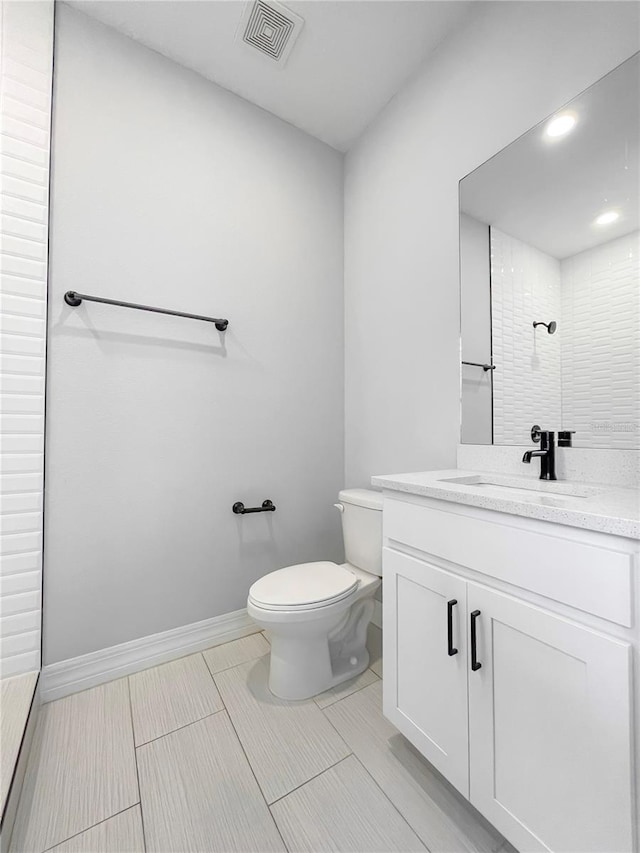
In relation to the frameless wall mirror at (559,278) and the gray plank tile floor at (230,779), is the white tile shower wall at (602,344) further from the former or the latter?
the gray plank tile floor at (230,779)

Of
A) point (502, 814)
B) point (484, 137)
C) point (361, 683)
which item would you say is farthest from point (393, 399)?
point (502, 814)

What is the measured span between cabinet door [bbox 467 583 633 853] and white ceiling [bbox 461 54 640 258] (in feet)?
3.65

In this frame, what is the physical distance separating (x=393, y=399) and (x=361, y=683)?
1223 millimetres

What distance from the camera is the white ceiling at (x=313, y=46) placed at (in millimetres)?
1471

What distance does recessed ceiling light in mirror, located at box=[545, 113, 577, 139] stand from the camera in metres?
1.17

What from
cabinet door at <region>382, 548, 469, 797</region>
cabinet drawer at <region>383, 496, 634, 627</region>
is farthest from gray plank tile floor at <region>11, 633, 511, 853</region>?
cabinet drawer at <region>383, 496, 634, 627</region>

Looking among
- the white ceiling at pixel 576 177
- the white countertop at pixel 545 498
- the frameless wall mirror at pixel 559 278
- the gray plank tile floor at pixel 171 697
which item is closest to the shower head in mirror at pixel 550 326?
the frameless wall mirror at pixel 559 278

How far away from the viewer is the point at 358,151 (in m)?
2.10

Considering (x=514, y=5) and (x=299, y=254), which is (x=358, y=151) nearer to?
(x=299, y=254)

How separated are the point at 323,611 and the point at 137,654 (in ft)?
2.80

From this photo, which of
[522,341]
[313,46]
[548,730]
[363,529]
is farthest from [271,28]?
[548,730]

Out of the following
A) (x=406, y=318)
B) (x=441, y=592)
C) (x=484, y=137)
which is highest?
(x=484, y=137)

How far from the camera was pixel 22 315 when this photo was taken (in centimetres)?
133

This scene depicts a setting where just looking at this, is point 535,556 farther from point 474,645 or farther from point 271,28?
point 271,28
